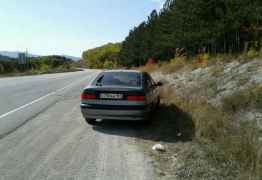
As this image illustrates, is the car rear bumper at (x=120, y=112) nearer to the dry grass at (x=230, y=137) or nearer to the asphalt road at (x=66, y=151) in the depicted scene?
the asphalt road at (x=66, y=151)

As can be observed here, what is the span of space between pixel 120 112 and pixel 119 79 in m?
1.33

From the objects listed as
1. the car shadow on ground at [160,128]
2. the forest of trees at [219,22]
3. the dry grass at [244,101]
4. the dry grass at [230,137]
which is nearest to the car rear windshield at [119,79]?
the car shadow on ground at [160,128]

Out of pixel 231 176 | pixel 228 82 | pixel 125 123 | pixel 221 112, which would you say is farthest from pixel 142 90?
pixel 228 82

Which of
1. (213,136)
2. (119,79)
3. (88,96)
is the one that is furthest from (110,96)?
(213,136)

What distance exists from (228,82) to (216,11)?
12.4m

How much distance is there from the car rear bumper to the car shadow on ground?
13.2 inches

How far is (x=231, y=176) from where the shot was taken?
4406 millimetres

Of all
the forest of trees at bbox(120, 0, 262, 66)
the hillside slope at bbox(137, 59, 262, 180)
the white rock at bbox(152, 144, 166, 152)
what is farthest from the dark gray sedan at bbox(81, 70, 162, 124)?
the forest of trees at bbox(120, 0, 262, 66)

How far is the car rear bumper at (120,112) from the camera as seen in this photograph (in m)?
7.55

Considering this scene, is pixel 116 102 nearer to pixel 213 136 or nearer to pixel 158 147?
pixel 158 147

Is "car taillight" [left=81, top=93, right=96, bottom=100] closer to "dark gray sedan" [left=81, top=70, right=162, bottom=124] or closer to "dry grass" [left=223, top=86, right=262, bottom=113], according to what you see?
"dark gray sedan" [left=81, top=70, right=162, bottom=124]

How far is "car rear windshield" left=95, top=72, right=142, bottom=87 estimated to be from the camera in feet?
27.3

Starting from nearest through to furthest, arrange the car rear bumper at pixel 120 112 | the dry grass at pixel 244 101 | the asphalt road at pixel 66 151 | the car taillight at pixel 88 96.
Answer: the asphalt road at pixel 66 151
the dry grass at pixel 244 101
the car rear bumper at pixel 120 112
the car taillight at pixel 88 96

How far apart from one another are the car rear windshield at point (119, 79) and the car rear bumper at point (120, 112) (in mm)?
844
